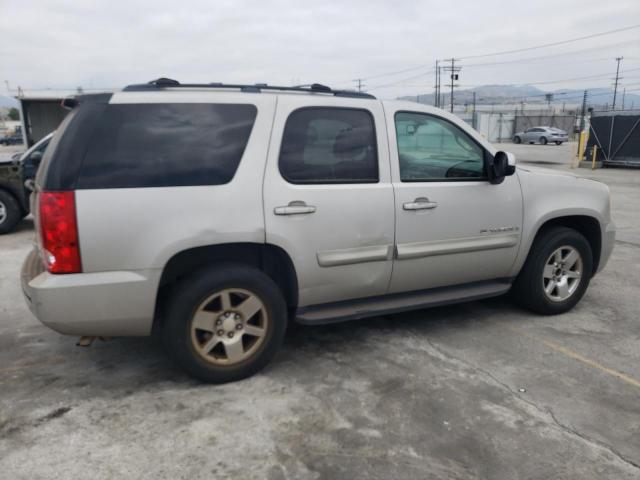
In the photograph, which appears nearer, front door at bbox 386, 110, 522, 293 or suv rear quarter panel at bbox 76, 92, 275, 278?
suv rear quarter panel at bbox 76, 92, 275, 278

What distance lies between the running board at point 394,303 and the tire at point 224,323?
265mm

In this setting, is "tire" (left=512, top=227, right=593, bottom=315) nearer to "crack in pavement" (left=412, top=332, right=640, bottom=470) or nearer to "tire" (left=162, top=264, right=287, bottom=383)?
"crack in pavement" (left=412, top=332, right=640, bottom=470)

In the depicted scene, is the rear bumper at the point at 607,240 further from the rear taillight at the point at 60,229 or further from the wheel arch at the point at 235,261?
the rear taillight at the point at 60,229

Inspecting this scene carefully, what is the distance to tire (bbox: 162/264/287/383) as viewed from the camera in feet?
10.6

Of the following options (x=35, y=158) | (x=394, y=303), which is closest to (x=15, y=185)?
(x=35, y=158)

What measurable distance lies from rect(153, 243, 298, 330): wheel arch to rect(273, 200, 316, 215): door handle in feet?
0.82

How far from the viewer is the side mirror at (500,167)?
406 centimetres

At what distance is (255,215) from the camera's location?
3.34 m

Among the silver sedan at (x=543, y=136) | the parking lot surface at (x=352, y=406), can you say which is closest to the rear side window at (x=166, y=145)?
the parking lot surface at (x=352, y=406)

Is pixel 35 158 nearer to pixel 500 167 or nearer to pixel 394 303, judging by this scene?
pixel 394 303

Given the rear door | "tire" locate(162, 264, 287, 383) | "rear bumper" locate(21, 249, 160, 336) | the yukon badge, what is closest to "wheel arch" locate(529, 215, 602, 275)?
the yukon badge

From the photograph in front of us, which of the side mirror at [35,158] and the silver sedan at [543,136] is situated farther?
the silver sedan at [543,136]

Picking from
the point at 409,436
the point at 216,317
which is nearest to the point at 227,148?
the point at 216,317

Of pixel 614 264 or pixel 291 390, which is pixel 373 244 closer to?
pixel 291 390
